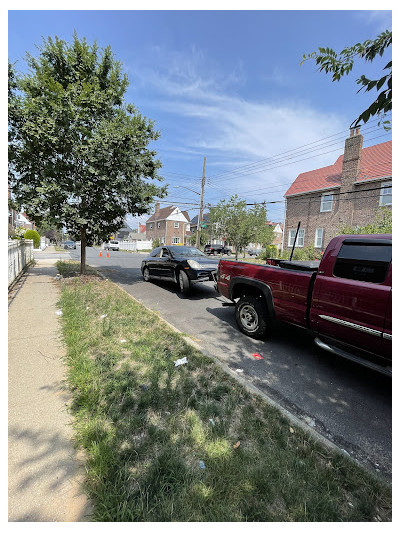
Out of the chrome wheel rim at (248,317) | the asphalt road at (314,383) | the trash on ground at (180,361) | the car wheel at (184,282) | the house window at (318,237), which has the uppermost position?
the house window at (318,237)

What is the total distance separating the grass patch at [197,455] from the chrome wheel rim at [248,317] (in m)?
1.46

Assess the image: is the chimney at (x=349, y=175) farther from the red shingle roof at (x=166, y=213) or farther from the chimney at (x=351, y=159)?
the red shingle roof at (x=166, y=213)

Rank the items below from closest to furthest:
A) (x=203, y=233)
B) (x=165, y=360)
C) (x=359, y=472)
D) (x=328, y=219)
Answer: (x=359, y=472), (x=165, y=360), (x=328, y=219), (x=203, y=233)

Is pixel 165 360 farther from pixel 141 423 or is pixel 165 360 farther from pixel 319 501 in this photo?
pixel 319 501

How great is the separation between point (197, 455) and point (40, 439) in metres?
1.38

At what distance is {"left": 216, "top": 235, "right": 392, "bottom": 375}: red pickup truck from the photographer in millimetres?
2725

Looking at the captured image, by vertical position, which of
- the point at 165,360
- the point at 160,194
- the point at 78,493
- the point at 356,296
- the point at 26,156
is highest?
the point at 26,156

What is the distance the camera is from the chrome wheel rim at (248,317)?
4.50 metres

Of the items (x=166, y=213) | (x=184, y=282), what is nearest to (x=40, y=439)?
(x=184, y=282)

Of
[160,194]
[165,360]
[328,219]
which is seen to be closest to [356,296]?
[165,360]

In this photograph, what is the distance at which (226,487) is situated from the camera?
1.73 metres

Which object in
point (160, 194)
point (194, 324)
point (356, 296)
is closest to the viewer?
point (356, 296)

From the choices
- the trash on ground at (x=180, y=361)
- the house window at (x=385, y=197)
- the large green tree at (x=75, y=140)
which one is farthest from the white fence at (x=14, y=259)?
the house window at (x=385, y=197)
